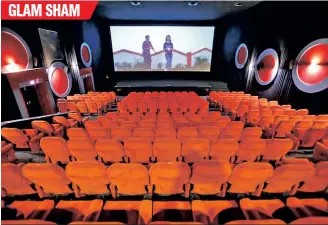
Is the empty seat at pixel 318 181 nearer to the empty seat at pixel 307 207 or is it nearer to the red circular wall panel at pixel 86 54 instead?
the empty seat at pixel 307 207

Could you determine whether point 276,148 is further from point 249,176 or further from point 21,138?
point 21,138

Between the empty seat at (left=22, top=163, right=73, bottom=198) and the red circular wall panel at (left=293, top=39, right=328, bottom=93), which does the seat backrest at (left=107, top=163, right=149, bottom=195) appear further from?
the red circular wall panel at (left=293, top=39, right=328, bottom=93)

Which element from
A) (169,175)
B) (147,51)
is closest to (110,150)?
(169,175)

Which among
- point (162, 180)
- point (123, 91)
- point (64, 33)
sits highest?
point (64, 33)

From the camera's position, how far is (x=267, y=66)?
37.0ft

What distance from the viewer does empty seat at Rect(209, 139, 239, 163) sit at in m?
3.43

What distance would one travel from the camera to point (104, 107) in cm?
895

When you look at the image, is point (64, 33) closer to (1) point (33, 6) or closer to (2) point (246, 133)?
(1) point (33, 6)

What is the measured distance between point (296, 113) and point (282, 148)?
3816mm

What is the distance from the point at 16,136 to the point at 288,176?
5217mm

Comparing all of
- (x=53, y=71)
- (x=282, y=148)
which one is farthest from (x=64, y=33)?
(x=282, y=148)

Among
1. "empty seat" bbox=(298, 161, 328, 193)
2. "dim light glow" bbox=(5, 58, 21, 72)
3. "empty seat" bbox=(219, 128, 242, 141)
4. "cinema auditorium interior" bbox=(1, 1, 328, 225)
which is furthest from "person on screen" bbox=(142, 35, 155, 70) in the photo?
"empty seat" bbox=(298, 161, 328, 193)

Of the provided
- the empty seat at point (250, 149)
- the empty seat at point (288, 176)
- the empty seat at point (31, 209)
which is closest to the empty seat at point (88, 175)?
the empty seat at point (31, 209)

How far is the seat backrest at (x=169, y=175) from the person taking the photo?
8.38 ft
